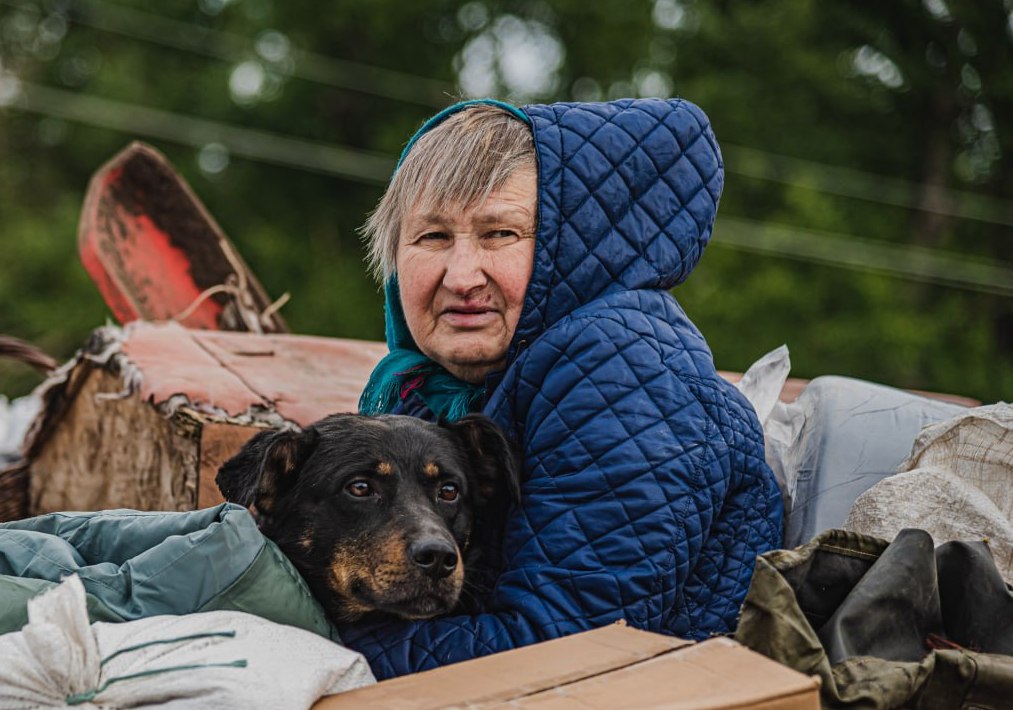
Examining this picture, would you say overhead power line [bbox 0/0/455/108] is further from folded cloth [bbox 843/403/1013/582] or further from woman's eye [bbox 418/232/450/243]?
folded cloth [bbox 843/403/1013/582]

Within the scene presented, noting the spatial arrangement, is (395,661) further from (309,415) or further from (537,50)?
(537,50)

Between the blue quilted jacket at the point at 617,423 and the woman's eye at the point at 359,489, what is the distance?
0.30 m

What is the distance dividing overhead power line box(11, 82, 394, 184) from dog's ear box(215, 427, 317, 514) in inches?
650

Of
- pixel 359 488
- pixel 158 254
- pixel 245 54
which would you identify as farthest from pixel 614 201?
pixel 245 54

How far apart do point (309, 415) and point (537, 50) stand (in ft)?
56.6

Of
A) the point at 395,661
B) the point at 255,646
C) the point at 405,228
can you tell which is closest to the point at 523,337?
the point at 405,228

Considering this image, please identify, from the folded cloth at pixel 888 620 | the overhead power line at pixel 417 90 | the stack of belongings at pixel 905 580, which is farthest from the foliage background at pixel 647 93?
the folded cloth at pixel 888 620

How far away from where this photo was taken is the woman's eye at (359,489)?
2.76m

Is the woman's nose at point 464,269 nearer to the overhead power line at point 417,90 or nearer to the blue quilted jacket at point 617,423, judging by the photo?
the blue quilted jacket at point 617,423

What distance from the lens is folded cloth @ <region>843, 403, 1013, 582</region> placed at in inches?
110

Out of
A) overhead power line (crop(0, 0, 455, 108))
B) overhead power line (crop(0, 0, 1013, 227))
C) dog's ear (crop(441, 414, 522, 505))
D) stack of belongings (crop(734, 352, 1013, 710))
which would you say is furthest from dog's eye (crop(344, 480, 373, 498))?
overhead power line (crop(0, 0, 455, 108))

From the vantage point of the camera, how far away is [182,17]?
21.1 metres

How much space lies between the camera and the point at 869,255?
18047mm

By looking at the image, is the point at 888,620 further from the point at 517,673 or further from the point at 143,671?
the point at 143,671
